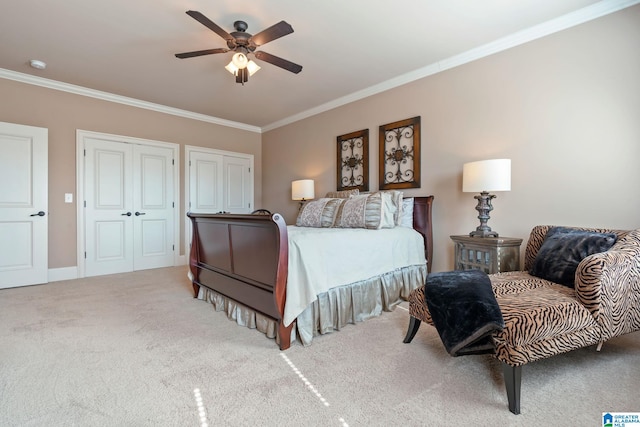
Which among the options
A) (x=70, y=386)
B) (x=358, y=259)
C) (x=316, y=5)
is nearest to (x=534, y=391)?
(x=358, y=259)

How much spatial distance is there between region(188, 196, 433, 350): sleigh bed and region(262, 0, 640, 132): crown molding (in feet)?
4.97

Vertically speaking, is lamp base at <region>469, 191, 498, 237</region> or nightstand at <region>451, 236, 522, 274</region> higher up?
lamp base at <region>469, 191, 498, 237</region>

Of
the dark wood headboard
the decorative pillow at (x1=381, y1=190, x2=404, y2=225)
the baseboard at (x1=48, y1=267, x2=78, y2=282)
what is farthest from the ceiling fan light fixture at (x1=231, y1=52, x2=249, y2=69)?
the baseboard at (x1=48, y1=267, x2=78, y2=282)

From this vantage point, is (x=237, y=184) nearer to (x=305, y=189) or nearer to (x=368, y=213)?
(x=305, y=189)

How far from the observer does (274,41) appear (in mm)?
2951

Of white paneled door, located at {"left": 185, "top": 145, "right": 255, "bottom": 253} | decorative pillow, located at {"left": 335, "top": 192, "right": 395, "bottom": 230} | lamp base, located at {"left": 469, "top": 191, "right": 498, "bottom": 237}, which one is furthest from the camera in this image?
white paneled door, located at {"left": 185, "top": 145, "right": 255, "bottom": 253}

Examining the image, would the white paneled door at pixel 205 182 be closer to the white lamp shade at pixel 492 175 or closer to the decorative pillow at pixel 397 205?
the decorative pillow at pixel 397 205

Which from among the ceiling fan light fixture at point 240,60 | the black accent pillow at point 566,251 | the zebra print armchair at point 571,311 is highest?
the ceiling fan light fixture at point 240,60

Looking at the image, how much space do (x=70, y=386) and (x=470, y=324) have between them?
2.10 meters

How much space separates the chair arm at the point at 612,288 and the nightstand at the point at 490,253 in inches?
31.9

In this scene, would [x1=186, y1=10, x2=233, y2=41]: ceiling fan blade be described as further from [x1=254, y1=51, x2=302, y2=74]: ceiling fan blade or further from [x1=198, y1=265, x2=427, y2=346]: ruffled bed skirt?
[x1=198, y1=265, x2=427, y2=346]: ruffled bed skirt

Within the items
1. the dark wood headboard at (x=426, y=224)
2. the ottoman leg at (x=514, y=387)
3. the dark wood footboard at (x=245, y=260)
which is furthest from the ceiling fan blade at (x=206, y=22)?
the ottoman leg at (x=514, y=387)

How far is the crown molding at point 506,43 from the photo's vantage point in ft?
7.89

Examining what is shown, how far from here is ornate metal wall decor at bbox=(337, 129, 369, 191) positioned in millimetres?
4172
